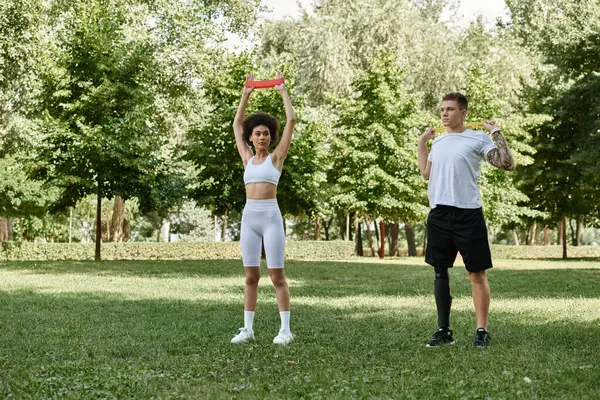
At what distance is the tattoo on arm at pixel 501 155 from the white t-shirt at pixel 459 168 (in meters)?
0.10

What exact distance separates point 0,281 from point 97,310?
6537 mm

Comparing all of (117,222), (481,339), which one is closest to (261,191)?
(481,339)

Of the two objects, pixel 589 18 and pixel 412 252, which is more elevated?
pixel 589 18

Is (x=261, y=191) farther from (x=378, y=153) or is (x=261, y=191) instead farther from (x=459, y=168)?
(x=378, y=153)

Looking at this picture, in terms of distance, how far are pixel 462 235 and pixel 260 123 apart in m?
2.15

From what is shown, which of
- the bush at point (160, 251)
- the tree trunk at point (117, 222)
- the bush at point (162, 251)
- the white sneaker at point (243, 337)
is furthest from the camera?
the tree trunk at point (117, 222)

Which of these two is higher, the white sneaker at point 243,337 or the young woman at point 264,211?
the young woman at point 264,211

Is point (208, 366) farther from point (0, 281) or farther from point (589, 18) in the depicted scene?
point (589, 18)

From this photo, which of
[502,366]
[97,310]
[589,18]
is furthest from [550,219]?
[502,366]

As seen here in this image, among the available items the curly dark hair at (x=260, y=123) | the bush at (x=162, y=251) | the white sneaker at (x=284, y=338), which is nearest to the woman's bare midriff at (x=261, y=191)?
the curly dark hair at (x=260, y=123)

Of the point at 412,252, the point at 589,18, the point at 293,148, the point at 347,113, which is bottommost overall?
the point at 412,252

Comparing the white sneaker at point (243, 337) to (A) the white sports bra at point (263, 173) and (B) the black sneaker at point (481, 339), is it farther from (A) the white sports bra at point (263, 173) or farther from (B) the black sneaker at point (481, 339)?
(B) the black sneaker at point (481, 339)

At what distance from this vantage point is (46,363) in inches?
231

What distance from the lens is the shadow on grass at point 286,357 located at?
4754 millimetres
